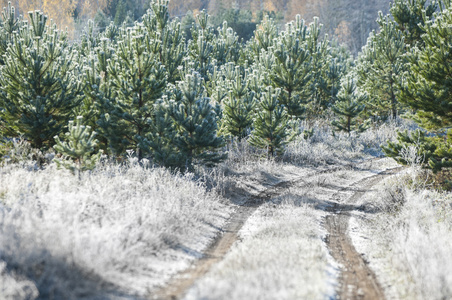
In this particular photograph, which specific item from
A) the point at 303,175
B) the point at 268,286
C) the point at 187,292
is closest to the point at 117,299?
the point at 187,292

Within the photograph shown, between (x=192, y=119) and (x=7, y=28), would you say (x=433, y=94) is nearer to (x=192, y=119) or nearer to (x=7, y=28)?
(x=192, y=119)

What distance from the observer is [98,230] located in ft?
21.5

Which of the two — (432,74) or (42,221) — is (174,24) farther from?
(42,221)

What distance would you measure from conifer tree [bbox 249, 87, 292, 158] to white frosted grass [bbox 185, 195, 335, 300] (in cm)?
808

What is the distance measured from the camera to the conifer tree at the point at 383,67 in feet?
84.9

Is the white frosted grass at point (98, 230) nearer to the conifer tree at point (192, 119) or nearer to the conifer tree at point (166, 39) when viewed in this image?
the conifer tree at point (192, 119)

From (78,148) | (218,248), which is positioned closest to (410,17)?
(218,248)

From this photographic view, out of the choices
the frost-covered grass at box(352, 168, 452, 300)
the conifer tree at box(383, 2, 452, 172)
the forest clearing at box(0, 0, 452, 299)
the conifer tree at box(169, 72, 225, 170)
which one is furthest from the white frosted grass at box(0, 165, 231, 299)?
the conifer tree at box(383, 2, 452, 172)

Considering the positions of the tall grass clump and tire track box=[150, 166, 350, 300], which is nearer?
tire track box=[150, 166, 350, 300]

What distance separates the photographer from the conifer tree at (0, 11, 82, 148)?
1218 centimetres

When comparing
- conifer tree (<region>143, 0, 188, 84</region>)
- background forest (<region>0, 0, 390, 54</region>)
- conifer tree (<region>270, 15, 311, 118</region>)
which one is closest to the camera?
conifer tree (<region>143, 0, 188, 84</region>)

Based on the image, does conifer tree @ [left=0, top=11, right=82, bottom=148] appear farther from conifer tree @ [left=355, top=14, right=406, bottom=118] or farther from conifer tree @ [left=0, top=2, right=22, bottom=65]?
conifer tree @ [left=355, top=14, right=406, bottom=118]

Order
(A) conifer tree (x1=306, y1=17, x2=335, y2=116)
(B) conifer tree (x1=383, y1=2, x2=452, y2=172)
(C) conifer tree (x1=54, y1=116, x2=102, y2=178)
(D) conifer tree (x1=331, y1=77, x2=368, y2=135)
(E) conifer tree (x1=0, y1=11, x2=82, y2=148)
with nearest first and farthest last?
(C) conifer tree (x1=54, y1=116, x2=102, y2=178)
(B) conifer tree (x1=383, y1=2, x2=452, y2=172)
(E) conifer tree (x1=0, y1=11, x2=82, y2=148)
(D) conifer tree (x1=331, y1=77, x2=368, y2=135)
(A) conifer tree (x1=306, y1=17, x2=335, y2=116)

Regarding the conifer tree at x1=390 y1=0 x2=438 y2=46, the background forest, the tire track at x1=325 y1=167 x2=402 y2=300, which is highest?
the background forest
